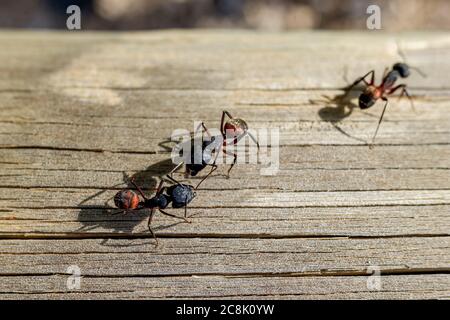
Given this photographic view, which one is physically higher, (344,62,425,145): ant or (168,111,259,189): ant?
(344,62,425,145): ant

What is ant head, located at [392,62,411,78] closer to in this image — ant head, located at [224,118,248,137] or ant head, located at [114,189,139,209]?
ant head, located at [224,118,248,137]

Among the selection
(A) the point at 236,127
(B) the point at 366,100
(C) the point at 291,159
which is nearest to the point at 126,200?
(A) the point at 236,127

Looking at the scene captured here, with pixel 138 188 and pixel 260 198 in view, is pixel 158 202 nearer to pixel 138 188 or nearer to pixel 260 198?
pixel 138 188

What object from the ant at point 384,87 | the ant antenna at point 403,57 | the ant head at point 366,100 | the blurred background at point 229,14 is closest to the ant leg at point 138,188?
the ant at point 384,87

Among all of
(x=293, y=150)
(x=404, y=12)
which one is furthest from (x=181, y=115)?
(x=404, y=12)

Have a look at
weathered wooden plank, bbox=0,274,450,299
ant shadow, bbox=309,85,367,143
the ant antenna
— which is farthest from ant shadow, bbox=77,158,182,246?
the ant antenna

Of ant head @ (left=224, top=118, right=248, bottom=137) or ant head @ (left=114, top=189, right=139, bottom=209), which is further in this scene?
ant head @ (left=224, top=118, right=248, bottom=137)
